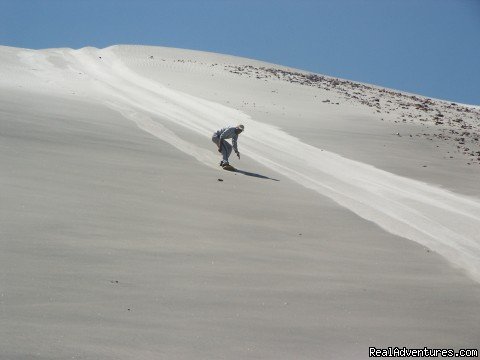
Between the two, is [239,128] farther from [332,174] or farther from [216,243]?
[216,243]

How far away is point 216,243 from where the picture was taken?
6.77m

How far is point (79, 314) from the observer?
4.42 meters

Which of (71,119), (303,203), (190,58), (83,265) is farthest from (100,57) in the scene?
(83,265)

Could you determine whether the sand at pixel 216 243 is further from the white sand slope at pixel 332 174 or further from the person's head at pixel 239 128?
the person's head at pixel 239 128

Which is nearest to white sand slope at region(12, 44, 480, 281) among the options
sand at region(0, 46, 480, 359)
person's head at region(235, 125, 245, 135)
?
sand at region(0, 46, 480, 359)

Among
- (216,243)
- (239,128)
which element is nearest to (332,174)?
(239,128)

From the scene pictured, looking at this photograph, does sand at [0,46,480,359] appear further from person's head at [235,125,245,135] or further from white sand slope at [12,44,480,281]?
person's head at [235,125,245,135]

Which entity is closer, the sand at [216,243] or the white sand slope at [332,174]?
the sand at [216,243]

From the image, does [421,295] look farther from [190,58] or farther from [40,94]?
[190,58]

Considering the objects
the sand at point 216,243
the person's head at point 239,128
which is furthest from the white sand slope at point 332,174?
the person's head at point 239,128

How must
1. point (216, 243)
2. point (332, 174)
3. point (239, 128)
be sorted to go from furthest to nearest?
point (332, 174) < point (239, 128) < point (216, 243)

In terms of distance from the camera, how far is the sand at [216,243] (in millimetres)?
4480

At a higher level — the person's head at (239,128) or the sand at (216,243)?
the person's head at (239,128)

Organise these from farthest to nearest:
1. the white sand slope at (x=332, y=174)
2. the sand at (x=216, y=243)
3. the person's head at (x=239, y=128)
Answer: the person's head at (x=239, y=128) → the white sand slope at (x=332, y=174) → the sand at (x=216, y=243)
